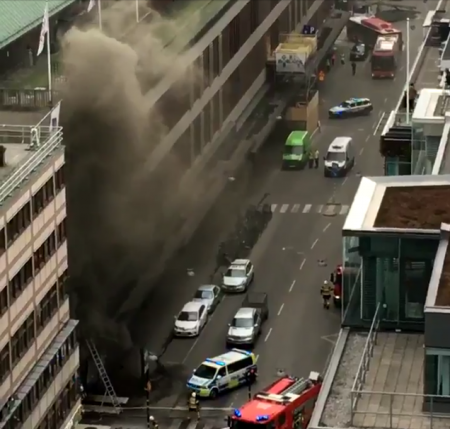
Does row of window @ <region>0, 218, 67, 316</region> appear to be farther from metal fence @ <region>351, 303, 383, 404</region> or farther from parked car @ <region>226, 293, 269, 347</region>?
metal fence @ <region>351, 303, 383, 404</region>

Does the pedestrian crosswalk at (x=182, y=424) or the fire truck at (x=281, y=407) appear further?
Answer: the pedestrian crosswalk at (x=182, y=424)

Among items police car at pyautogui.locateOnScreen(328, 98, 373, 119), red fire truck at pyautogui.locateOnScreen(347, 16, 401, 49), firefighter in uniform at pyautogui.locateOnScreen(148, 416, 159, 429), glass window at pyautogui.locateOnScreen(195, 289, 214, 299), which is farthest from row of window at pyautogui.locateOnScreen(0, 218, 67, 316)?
red fire truck at pyautogui.locateOnScreen(347, 16, 401, 49)

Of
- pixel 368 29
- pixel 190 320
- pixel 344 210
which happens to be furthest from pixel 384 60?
pixel 190 320

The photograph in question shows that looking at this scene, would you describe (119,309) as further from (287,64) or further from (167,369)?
(287,64)

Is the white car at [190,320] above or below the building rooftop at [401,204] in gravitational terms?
below

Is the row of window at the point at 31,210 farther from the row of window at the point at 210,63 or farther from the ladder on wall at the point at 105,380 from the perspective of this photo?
the row of window at the point at 210,63

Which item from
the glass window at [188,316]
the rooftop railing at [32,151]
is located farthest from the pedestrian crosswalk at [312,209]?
the rooftop railing at [32,151]

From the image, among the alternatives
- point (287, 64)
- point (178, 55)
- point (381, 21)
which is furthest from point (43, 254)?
point (381, 21)

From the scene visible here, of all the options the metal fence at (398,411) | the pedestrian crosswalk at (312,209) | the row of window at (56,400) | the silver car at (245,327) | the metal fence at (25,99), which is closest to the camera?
the metal fence at (398,411)

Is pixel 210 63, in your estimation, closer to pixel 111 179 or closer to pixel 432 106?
pixel 111 179
